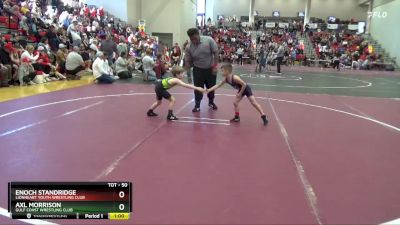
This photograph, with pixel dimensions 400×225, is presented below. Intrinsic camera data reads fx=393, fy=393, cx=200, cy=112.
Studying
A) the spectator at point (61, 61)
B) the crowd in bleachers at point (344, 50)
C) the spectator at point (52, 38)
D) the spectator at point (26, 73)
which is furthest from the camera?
the crowd in bleachers at point (344, 50)

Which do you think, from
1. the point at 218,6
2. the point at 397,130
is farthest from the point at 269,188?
the point at 218,6

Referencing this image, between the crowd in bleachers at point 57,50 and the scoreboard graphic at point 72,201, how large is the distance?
8.80 metres

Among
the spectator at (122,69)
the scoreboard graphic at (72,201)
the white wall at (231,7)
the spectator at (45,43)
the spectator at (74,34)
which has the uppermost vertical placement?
the white wall at (231,7)

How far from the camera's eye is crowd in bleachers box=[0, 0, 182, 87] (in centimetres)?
1119

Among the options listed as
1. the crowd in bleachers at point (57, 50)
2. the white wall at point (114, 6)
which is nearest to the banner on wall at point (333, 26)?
the white wall at point (114, 6)

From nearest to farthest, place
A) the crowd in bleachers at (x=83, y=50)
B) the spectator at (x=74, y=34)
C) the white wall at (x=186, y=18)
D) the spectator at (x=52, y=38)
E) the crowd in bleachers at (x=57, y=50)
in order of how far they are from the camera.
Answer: the crowd in bleachers at (x=57, y=50), the crowd in bleachers at (x=83, y=50), the spectator at (x=52, y=38), the spectator at (x=74, y=34), the white wall at (x=186, y=18)

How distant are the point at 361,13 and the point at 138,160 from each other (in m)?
44.6

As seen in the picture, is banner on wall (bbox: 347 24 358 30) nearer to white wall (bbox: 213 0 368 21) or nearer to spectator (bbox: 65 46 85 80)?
white wall (bbox: 213 0 368 21)

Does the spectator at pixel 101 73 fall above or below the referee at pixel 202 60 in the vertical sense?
below

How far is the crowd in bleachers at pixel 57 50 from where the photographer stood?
441 inches

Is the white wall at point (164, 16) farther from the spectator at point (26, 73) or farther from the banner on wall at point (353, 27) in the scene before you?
the spectator at point (26, 73)

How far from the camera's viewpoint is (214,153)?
15.6 ft

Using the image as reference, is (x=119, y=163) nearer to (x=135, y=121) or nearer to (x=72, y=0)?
(x=135, y=121)

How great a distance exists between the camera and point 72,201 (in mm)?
2557
